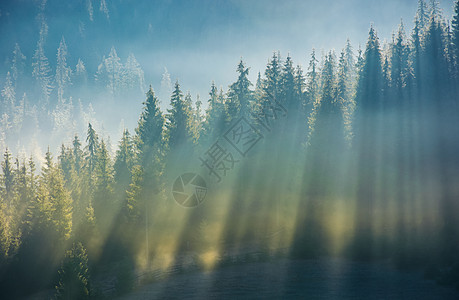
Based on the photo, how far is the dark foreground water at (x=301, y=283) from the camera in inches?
794

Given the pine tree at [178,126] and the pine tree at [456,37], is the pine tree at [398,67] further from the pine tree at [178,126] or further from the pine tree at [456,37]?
the pine tree at [178,126]

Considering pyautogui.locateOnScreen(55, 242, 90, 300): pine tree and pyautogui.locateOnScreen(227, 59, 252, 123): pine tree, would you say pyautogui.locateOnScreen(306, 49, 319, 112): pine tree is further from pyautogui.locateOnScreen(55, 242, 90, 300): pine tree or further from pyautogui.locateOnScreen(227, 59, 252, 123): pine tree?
pyautogui.locateOnScreen(55, 242, 90, 300): pine tree

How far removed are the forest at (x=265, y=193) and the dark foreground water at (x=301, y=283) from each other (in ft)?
4.23

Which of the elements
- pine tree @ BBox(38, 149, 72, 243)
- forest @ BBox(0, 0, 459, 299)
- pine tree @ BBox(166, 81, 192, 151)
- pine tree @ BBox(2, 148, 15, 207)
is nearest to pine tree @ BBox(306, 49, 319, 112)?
forest @ BBox(0, 0, 459, 299)

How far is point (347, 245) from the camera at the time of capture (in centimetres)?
2748

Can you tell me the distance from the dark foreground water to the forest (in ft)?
4.23

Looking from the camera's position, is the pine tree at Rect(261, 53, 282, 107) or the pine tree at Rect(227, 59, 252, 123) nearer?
the pine tree at Rect(261, 53, 282, 107)

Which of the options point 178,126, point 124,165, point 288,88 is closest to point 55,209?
point 124,165

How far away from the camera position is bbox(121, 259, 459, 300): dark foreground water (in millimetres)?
20156

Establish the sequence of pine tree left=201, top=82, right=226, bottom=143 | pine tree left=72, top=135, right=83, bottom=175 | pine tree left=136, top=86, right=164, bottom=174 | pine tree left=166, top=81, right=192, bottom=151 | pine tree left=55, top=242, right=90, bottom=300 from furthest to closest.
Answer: pine tree left=72, top=135, right=83, bottom=175 < pine tree left=201, top=82, right=226, bottom=143 < pine tree left=136, top=86, right=164, bottom=174 < pine tree left=166, top=81, right=192, bottom=151 < pine tree left=55, top=242, right=90, bottom=300

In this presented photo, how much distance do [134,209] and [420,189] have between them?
28821mm

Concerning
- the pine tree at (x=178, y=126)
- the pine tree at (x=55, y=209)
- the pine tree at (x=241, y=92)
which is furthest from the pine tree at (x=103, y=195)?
the pine tree at (x=241, y=92)

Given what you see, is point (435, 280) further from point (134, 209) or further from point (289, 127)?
point (134, 209)

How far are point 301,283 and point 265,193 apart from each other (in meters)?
12.2
